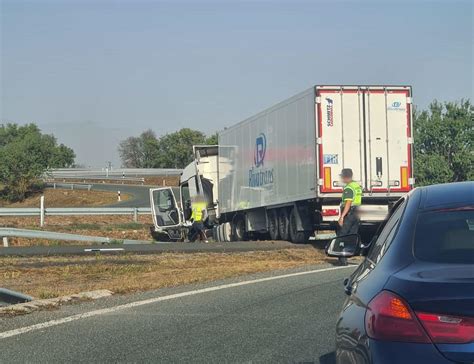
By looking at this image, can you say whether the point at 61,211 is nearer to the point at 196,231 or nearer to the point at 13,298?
the point at 196,231

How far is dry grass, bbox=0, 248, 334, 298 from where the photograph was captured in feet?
34.9

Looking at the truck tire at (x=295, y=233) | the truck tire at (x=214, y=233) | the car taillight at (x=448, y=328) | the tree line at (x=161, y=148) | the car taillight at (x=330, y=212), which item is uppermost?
the tree line at (x=161, y=148)

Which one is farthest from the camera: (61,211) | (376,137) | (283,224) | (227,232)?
(61,211)

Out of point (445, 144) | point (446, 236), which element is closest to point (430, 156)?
point (445, 144)

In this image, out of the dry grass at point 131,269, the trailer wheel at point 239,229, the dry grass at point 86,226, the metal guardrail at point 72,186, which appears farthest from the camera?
the metal guardrail at point 72,186

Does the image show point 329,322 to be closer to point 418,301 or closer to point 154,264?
point 418,301

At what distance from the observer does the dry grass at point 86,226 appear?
23078mm

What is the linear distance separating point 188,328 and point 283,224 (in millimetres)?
12993

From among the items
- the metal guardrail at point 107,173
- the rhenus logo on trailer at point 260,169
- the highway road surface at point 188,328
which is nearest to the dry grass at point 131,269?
the highway road surface at point 188,328

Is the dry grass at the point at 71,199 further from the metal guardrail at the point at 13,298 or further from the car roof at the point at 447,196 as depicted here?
the car roof at the point at 447,196

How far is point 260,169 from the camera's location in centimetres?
2125

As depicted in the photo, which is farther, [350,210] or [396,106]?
[396,106]

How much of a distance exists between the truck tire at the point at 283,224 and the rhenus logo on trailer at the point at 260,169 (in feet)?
3.33

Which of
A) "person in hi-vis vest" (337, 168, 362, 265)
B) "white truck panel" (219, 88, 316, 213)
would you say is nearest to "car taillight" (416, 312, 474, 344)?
"person in hi-vis vest" (337, 168, 362, 265)
